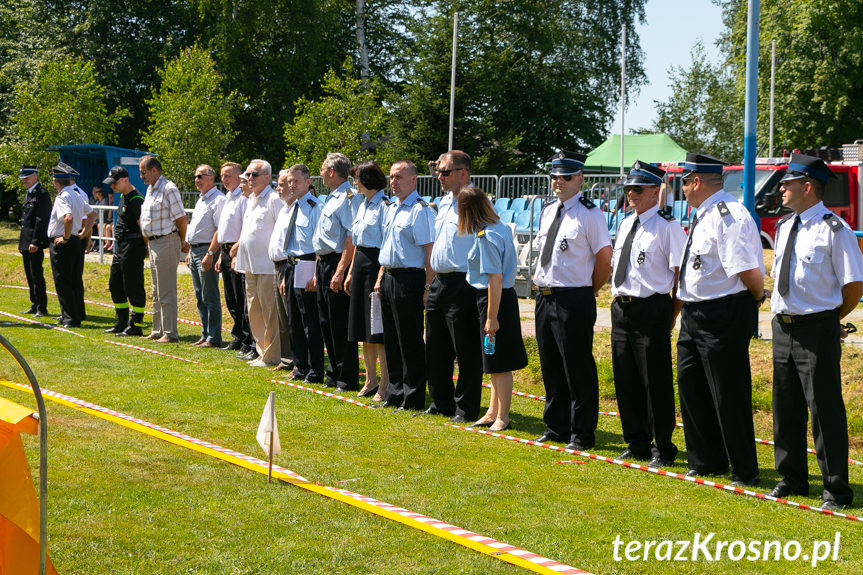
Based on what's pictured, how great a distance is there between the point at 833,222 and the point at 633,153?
26.8 metres

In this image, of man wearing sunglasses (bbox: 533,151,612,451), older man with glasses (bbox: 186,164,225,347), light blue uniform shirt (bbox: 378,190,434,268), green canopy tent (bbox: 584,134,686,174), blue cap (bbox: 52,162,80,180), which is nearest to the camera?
man wearing sunglasses (bbox: 533,151,612,451)

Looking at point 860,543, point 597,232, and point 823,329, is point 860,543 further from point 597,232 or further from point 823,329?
point 597,232

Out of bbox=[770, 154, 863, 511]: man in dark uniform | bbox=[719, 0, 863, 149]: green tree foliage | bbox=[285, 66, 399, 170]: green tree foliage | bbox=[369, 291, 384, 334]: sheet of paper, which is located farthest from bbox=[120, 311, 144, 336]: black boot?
bbox=[719, 0, 863, 149]: green tree foliage

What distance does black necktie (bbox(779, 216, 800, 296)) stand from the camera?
661cm

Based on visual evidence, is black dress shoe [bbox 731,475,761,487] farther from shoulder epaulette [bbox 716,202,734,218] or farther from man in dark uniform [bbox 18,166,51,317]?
man in dark uniform [bbox 18,166,51,317]

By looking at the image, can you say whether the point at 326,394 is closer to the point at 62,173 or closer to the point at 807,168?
the point at 807,168

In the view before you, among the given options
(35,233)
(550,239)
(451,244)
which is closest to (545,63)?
(35,233)

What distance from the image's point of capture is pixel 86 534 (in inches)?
218

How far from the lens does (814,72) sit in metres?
39.7

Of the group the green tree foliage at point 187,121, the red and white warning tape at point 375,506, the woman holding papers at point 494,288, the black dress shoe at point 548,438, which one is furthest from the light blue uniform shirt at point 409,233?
the green tree foliage at point 187,121

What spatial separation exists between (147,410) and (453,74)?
2295 centimetres

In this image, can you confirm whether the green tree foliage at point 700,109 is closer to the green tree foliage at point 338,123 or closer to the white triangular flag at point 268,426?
the green tree foliage at point 338,123

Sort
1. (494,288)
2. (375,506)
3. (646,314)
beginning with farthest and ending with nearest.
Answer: (494,288), (646,314), (375,506)

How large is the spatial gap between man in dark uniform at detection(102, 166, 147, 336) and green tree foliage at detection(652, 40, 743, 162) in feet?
144
